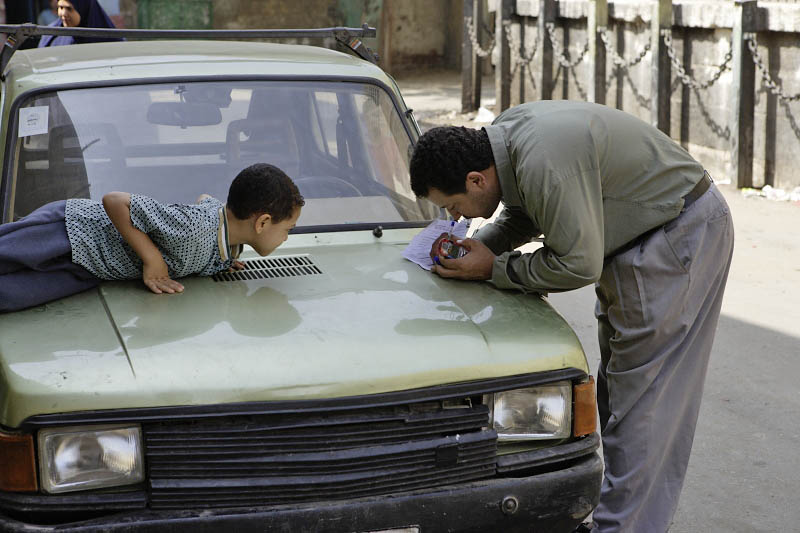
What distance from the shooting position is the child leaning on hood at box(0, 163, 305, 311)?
2967 millimetres

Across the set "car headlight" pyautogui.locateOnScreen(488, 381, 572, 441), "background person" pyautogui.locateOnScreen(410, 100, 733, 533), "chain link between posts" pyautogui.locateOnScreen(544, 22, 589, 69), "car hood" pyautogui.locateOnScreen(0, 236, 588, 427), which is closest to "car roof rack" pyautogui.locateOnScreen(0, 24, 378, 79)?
"background person" pyautogui.locateOnScreen(410, 100, 733, 533)

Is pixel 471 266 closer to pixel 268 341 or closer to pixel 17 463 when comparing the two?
pixel 268 341

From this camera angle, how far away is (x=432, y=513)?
2629 mm

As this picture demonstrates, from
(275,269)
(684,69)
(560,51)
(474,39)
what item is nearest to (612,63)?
(560,51)

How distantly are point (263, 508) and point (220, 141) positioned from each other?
1.68 m

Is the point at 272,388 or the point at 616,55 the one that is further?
the point at 616,55

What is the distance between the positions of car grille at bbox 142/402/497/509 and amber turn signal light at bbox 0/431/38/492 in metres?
0.28

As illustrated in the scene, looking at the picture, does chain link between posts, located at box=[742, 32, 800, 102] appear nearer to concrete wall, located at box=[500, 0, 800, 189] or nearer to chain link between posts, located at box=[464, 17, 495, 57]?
concrete wall, located at box=[500, 0, 800, 189]

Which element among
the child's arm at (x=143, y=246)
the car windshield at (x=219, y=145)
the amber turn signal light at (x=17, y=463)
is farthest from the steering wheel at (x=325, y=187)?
the amber turn signal light at (x=17, y=463)

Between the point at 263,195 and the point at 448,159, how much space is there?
23.7 inches

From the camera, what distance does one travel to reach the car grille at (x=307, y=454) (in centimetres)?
246

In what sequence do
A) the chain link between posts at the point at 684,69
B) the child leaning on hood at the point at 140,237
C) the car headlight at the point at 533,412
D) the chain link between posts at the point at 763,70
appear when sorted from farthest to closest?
the chain link between posts at the point at 684,69, the chain link between posts at the point at 763,70, the child leaning on hood at the point at 140,237, the car headlight at the point at 533,412

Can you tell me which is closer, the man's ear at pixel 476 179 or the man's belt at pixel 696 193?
the man's ear at pixel 476 179

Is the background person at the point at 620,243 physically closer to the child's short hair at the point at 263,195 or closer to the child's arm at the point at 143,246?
the child's short hair at the point at 263,195
